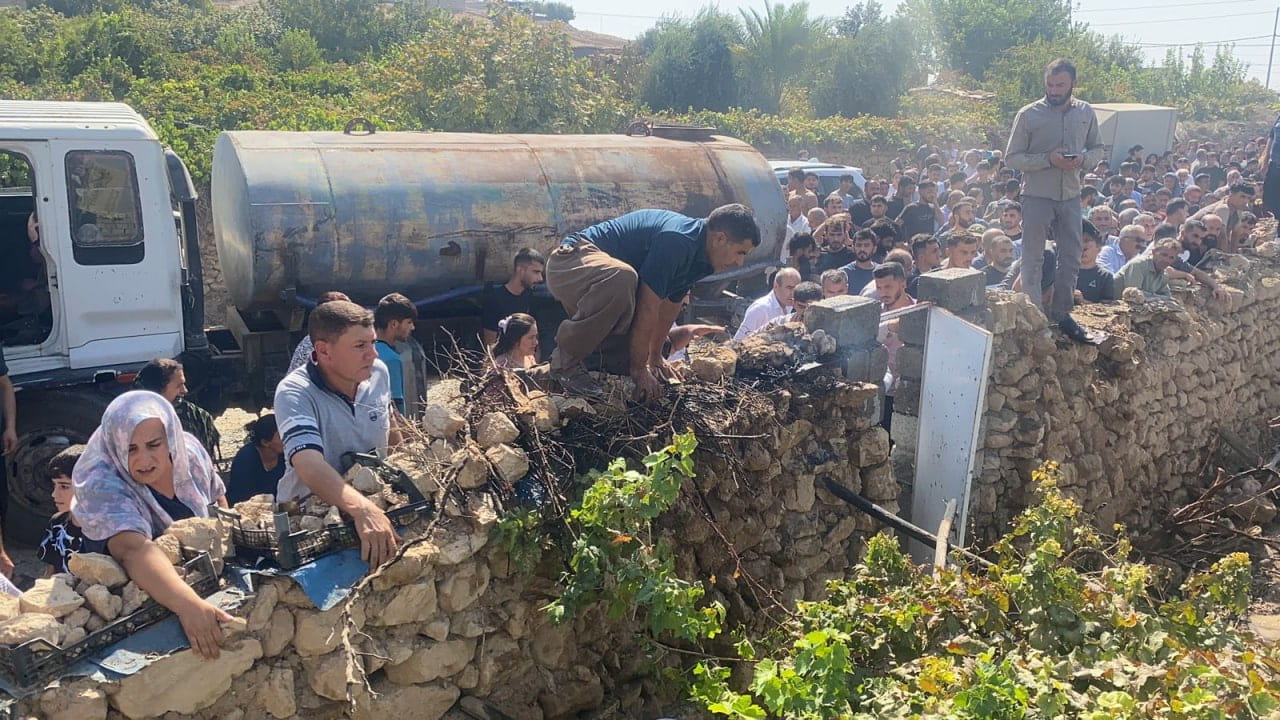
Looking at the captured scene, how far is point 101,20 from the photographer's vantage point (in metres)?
20.4

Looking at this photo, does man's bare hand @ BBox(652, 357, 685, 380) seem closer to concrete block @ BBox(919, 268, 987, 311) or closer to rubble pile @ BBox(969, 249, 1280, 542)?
concrete block @ BBox(919, 268, 987, 311)

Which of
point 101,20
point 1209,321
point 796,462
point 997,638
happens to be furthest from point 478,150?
point 101,20

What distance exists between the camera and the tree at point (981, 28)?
38.5m

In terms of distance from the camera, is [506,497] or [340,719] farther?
[506,497]

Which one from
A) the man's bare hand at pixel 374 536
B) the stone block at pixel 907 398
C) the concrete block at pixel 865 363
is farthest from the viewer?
the stone block at pixel 907 398

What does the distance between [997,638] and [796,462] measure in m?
1.81

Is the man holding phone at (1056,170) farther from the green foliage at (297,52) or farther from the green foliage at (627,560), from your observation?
the green foliage at (297,52)

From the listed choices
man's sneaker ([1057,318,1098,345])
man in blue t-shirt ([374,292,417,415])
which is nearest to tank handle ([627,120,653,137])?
man's sneaker ([1057,318,1098,345])

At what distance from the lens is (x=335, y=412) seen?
3.86 m

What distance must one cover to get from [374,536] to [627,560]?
94cm

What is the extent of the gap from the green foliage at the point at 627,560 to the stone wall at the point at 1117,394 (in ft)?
10.4

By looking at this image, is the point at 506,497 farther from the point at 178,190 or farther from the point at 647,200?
the point at 647,200

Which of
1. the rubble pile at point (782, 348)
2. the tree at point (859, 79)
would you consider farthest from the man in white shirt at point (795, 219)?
the tree at point (859, 79)

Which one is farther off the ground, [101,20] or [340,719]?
[101,20]
